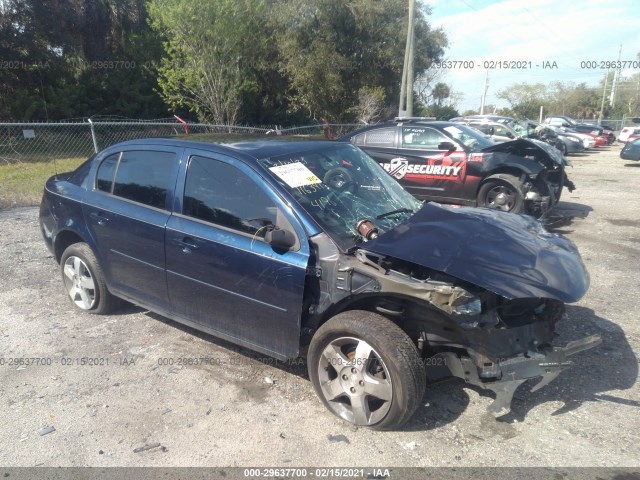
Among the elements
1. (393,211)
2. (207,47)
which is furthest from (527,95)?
(393,211)

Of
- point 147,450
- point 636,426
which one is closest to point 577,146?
point 636,426

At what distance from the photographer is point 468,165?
27.5ft

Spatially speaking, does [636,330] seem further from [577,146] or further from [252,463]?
[577,146]

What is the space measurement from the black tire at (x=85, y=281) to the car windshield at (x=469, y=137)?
6.20 m

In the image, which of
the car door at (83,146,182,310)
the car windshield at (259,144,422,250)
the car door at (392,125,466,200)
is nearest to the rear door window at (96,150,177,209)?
the car door at (83,146,182,310)

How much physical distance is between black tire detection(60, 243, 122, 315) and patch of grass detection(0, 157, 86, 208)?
6.00m

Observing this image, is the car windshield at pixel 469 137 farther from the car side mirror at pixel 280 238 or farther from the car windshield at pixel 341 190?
the car side mirror at pixel 280 238

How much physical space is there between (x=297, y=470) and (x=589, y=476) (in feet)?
5.23

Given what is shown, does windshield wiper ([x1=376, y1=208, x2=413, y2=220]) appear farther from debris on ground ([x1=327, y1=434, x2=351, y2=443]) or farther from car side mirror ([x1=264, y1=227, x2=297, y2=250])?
debris on ground ([x1=327, y1=434, x2=351, y2=443])

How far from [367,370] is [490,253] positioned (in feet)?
3.48

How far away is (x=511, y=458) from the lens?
2881mm

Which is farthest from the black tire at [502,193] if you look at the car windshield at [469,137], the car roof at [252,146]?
the car roof at [252,146]

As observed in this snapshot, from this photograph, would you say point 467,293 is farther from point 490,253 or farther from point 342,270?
point 342,270

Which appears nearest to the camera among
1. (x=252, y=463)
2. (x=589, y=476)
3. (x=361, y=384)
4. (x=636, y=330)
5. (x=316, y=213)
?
(x=589, y=476)
